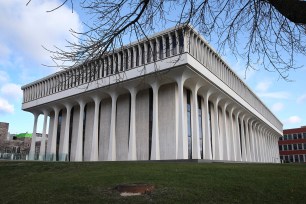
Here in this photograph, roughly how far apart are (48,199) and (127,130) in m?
29.7

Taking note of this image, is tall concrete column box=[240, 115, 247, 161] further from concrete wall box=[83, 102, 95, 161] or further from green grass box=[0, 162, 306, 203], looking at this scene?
green grass box=[0, 162, 306, 203]

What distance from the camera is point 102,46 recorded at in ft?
22.7

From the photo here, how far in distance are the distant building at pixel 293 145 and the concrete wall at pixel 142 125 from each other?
63151mm

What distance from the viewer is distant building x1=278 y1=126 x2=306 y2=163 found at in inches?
3418

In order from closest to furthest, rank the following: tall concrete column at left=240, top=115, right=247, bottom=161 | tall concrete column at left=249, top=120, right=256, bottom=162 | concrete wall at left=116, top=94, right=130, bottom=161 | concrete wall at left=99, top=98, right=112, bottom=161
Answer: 1. concrete wall at left=116, top=94, right=130, bottom=161
2. concrete wall at left=99, top=98, right=112, bottom=161
3. tall concrete column at left=240, top=115, right=247, bottom=161
4. tall concrete column at left=249, top=120, right=256, bottom=162

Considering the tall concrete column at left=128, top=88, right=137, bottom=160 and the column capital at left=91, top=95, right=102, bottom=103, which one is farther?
the column capital at left=91, top=95, right=102, bottom=103

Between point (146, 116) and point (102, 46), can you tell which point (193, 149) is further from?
point (102, 46)

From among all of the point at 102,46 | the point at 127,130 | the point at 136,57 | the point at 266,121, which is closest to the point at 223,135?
the point at 127,130

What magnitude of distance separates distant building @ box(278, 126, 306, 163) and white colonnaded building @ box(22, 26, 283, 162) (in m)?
39.2

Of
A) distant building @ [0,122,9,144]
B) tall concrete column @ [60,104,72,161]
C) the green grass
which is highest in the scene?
distant building @ [0,122,9,144]

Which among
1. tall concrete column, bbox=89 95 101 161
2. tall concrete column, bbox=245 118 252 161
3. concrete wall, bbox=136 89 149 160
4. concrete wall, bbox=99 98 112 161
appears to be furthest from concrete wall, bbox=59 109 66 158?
tall concrete column, bbox=245 118 252 161

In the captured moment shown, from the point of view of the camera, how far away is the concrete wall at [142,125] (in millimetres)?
37375

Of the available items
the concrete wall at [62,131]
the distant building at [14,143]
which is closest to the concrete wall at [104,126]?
the concrete wall at [62,131]

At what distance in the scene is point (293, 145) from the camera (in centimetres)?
9156
